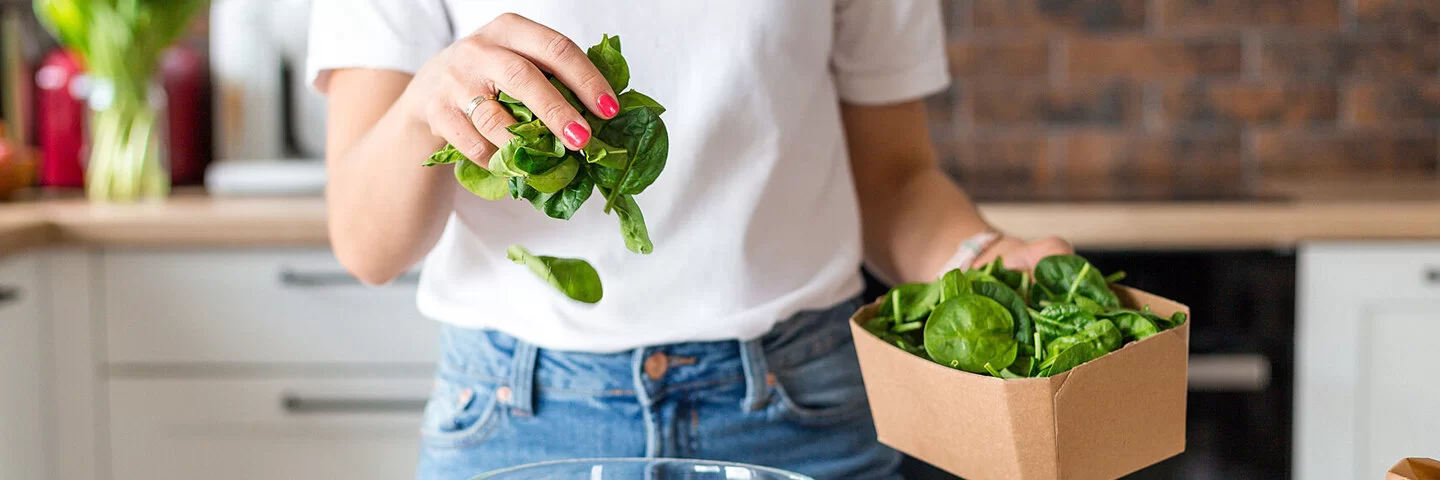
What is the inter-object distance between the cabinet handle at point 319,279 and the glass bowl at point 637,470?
1232mm

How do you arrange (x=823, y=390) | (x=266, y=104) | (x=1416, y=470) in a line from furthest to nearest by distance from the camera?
(x=266, y=104) < (x=823, y=390) < (x=1416, y=470)

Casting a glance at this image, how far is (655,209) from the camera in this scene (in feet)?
2.79

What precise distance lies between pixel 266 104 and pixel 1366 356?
1.72 metres

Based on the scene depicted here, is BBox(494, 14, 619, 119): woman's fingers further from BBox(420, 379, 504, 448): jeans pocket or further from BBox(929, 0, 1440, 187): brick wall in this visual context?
BBox(929, 0, 1440, 187): brick wall

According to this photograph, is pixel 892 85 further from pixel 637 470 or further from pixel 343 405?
pixel 343 405

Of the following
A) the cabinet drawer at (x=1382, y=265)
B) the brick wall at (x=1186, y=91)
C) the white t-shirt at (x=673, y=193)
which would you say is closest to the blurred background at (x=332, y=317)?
the cabinet drawer at (x=1382, y=265)

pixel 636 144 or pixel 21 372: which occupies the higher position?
pixel 636 144

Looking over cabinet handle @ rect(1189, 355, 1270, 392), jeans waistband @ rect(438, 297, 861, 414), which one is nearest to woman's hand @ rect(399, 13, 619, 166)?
jeans waistband @ rect(438, 297, 861, 414)

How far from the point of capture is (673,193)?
0.85 m

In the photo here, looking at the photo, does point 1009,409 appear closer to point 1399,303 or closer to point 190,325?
point 1399,303

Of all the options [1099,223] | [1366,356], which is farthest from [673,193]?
[1366,356]

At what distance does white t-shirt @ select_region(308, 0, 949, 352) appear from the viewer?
0.83 meters

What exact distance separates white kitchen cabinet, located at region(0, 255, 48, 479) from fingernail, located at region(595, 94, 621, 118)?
1388 mm

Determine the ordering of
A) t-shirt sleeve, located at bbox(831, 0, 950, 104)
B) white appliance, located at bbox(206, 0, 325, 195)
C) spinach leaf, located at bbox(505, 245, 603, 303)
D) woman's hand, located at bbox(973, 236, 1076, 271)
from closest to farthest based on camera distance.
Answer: spinach leaf, located at bbox(505, 245, 603, 303)
woman's hand, located at bbox(973, 236, 1076, 271)
t-shirt sleeve, located at bbox(831, 0, 950, 104)
white appliance, located at bbox(206, 0, 325, 195)
